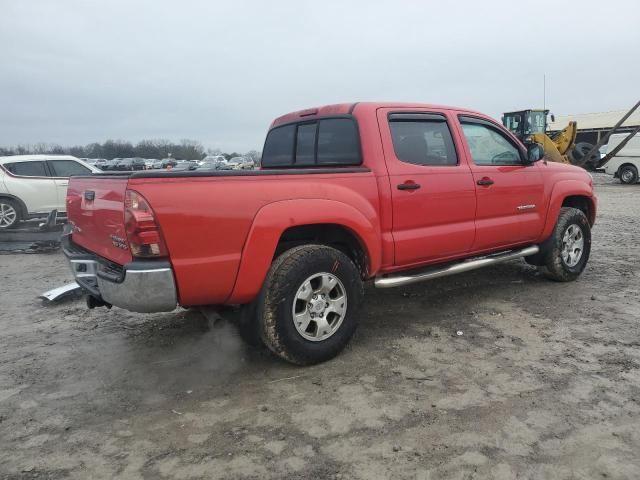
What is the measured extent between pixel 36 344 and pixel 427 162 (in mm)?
3616

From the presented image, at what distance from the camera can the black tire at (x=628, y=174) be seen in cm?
2000

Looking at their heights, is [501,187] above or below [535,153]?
below

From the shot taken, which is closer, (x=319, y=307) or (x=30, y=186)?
(x=319, y=307)

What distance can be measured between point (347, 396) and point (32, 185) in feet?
30.6

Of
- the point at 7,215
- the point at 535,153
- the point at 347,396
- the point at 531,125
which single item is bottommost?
the point at 347,396

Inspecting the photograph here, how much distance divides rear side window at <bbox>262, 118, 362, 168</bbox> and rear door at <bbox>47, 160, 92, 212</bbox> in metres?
6.64


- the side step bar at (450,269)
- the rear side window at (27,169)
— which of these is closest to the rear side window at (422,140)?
the side step bar at (450,269)

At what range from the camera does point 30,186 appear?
32.9ft

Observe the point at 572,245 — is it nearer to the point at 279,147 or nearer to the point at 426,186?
the point at 426,186

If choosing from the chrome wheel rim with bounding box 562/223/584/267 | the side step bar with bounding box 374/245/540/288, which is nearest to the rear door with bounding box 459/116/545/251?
the side step bar with bounding box 374/245/540/288

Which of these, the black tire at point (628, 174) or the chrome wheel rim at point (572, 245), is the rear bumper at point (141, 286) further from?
the black tire at point (628, 174)

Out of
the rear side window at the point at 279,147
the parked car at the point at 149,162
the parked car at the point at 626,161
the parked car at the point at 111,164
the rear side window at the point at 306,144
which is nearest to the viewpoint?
the rear side window at the point at 306,144

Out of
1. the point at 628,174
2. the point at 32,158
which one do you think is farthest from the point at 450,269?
the point at 628,174

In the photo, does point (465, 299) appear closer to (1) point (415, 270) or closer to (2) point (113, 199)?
(1) point (415, 270)
